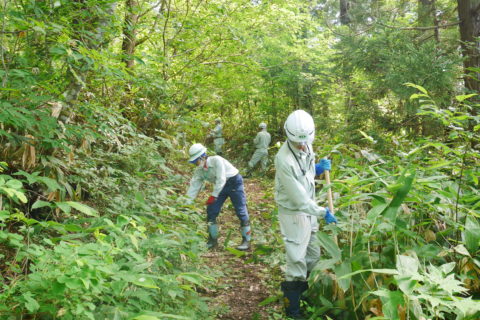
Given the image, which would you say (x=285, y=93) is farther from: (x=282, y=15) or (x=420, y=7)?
(x=420, y=7)

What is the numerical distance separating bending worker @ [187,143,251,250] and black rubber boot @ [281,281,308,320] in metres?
2.01

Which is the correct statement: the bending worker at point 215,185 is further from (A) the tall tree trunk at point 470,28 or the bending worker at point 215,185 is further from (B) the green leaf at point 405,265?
(A) the tall tree trunk at point 470,28

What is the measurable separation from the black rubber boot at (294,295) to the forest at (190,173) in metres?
0.13

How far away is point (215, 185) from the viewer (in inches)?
222

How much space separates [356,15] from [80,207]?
330 inches

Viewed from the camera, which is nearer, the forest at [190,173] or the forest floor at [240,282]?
the forest at [190,173]

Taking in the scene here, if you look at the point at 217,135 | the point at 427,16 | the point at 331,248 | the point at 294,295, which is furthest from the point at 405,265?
the point at 217,135

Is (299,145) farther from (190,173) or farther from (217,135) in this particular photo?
(217,135)

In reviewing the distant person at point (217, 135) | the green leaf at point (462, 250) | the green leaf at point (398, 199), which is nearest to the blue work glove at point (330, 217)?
the green leaf at point (398, 199)

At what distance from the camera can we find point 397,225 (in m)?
2.87

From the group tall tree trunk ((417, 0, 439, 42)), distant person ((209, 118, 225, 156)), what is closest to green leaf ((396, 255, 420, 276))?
tall tree trunk ((417, 0, 439, 42))

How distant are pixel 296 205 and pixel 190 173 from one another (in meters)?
6.15

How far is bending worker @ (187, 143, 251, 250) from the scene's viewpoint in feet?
18.3

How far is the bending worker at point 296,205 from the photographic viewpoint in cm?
361
